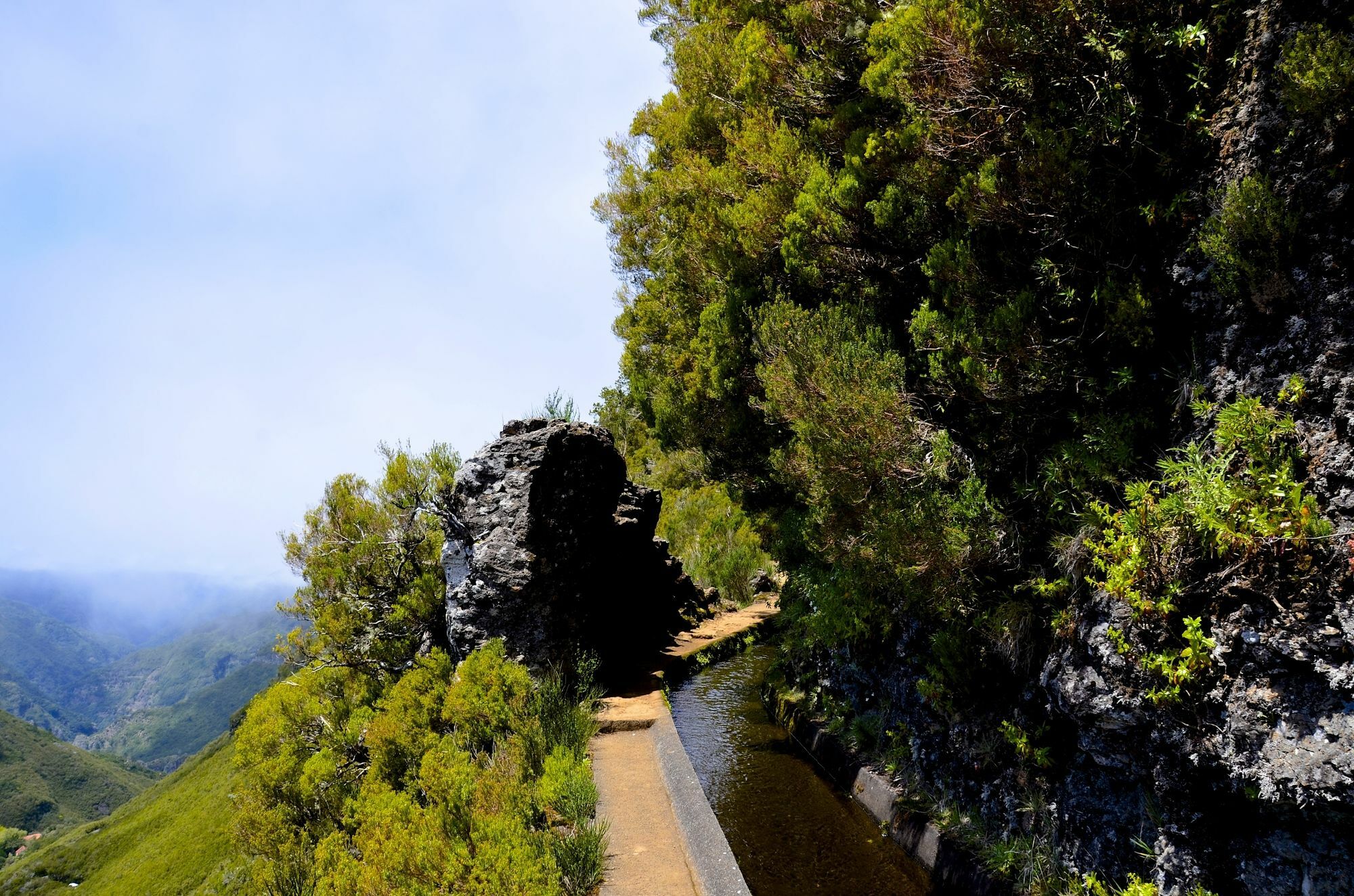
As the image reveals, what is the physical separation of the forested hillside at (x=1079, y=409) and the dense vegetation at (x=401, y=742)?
11.0ft

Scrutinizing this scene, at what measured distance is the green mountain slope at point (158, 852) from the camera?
53.2 feet

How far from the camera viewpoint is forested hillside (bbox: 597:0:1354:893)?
3.39 metres

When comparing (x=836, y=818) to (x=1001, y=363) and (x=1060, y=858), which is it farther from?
(x=1001, y=363)

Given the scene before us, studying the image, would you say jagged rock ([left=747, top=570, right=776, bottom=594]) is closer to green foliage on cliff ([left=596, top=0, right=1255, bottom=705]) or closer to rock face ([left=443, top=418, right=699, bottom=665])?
rock face ([left=443, top=418, right=699, bottom=665])

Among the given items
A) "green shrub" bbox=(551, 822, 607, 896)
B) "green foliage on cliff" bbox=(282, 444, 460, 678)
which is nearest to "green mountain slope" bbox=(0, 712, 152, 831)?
"green foliage on cliff" bbox=(282, 444, 460, 678)

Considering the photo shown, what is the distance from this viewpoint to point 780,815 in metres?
6.60

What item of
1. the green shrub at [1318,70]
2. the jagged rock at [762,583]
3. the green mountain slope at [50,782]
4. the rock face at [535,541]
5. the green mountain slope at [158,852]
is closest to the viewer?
the green shrub at [1318,70]

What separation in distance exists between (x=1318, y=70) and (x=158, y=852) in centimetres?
3385

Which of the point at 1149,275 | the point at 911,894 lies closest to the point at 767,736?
the point at 911,894

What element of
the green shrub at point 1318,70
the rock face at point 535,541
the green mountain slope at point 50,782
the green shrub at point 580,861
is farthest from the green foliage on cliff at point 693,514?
the green mountain slope at point 50,782

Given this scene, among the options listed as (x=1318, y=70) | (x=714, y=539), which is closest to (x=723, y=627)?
(x=714, y=539)

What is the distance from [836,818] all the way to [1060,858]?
2393 millimetres

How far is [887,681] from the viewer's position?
7188 mm

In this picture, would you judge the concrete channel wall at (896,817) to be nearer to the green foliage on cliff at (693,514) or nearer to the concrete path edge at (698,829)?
the concrete path edge at (698,829)
